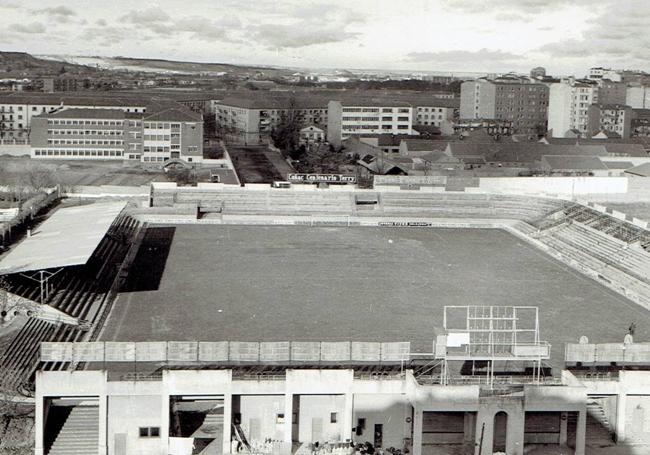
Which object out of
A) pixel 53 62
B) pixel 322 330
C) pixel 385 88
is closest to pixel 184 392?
pixel 322 330

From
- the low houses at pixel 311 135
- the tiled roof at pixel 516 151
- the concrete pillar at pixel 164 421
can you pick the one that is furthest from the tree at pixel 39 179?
the concrete pillar at pixel 164 421

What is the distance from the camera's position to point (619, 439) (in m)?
14.4

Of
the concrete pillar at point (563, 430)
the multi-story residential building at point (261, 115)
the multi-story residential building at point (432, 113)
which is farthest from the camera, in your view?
the multi-story residential building at point (432, 113)

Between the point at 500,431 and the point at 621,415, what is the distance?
182cm

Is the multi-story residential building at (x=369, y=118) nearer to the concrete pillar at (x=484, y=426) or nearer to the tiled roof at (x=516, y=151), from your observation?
the tiled roof at (x=516, y=151)

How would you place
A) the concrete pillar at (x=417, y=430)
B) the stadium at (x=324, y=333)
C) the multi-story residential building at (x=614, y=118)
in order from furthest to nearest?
1. the multi-story residential building at (x=614, y=118)
2. the stadium at (x=324, y=333)
3. the concrete pillar at (x=417, y=430)

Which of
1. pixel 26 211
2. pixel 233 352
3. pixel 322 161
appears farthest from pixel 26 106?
pixel 233 352

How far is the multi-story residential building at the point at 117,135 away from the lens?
47.6m

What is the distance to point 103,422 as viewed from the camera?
539 inches

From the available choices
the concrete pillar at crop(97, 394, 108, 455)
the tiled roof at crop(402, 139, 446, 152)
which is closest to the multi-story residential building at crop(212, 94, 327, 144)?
the tiled roof at crop(402, 139, 446, 152)

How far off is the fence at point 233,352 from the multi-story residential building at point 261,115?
45999 mm

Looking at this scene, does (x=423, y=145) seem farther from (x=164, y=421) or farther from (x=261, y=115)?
(x=164, y=421)

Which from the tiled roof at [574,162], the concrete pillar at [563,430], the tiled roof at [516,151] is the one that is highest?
the tiled roof at [516,151]

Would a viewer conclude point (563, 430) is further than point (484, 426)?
Yes
